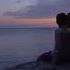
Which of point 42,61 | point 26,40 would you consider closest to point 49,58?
point 42,61

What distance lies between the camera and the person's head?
0.96 m

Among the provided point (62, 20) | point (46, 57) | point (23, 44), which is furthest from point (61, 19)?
point (23, 44)

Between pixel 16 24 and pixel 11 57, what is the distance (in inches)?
6.1

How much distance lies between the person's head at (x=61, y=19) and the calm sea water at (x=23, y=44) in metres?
0.07

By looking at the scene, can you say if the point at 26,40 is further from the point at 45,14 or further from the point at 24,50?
the point at 45,14

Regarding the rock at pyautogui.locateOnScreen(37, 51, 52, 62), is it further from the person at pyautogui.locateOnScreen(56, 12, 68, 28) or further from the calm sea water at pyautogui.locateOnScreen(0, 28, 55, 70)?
the person at pyautogui.locateOnScreen(56, 12, 68, 28)

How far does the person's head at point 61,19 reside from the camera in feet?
3.16

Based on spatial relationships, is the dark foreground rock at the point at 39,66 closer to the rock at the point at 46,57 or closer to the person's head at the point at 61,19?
the rock at the point at 46,57

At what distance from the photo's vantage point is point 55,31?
3.22ft

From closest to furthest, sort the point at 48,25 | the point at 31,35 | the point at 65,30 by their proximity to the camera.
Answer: the point at 65,30, the point at 48,25, the point at 31,35

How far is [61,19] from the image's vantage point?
0.97 m

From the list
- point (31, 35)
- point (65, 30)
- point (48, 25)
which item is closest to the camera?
point (65, 30)

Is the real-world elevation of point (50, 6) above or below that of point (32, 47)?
above

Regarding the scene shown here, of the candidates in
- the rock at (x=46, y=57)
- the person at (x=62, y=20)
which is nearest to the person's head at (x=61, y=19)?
the person at (x=62, y=20)
